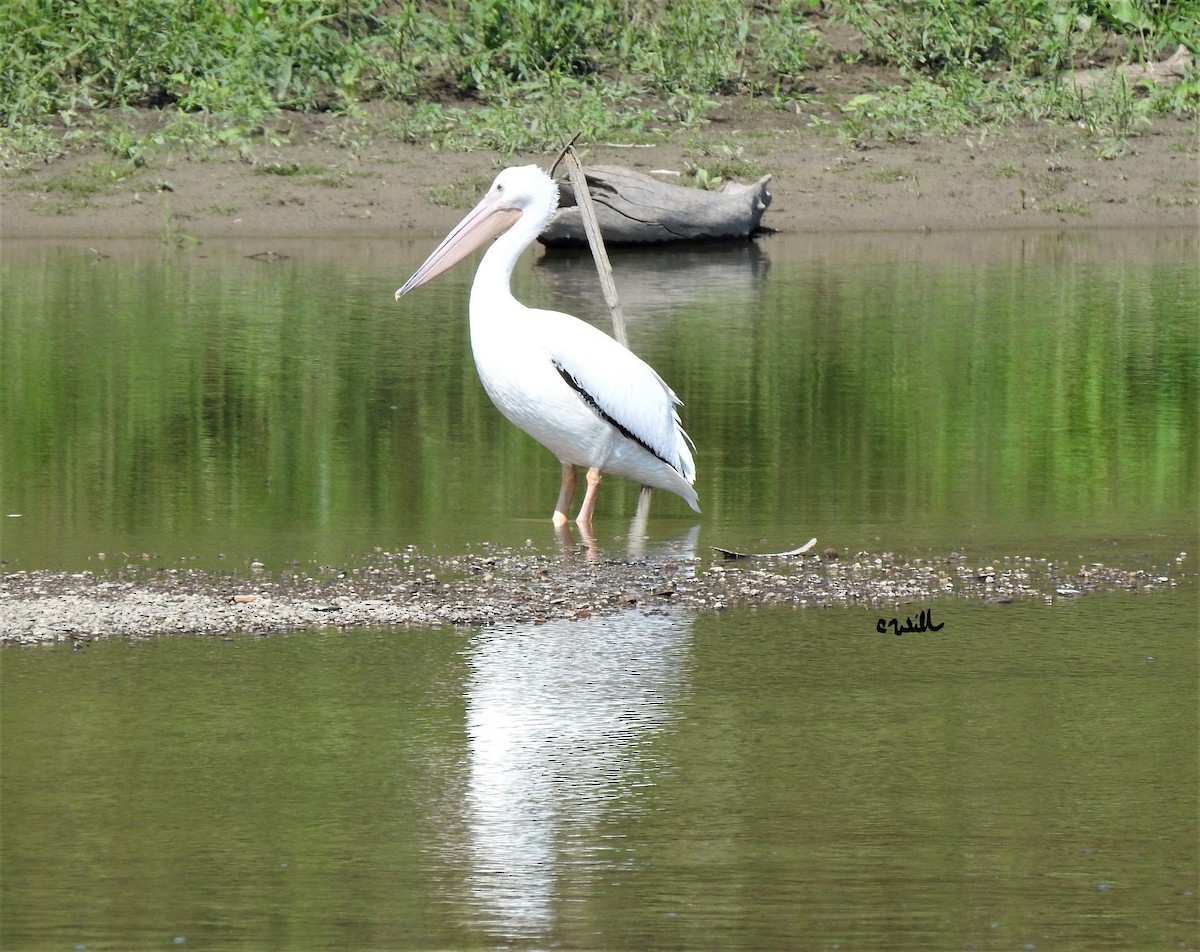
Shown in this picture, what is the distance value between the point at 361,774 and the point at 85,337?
8530mm

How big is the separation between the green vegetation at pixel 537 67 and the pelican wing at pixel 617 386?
35.4 feet

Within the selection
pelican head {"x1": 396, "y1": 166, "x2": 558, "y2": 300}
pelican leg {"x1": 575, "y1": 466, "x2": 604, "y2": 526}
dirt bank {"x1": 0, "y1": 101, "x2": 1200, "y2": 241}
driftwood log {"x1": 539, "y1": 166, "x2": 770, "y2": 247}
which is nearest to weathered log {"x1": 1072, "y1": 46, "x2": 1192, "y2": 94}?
dirt bank {"x1": 0, "y1": 101, "x2": 1200, "y2": 241}

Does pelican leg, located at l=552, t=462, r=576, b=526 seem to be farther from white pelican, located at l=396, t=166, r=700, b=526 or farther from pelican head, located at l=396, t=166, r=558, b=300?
pelican head, located at l=396, t=166, r=558, b=300

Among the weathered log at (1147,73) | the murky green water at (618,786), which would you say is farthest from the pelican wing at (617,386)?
the weathered log at (1147,73)

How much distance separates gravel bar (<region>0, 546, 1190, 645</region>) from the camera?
19.9ft

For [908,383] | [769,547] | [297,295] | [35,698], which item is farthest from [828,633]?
[297,295]

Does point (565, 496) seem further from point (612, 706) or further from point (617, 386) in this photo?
point (612, 706)

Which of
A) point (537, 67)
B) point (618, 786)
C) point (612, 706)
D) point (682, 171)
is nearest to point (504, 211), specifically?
point (612, 706)

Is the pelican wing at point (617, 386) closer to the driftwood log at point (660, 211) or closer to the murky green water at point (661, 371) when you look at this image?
the murky green water at point (661, 371)

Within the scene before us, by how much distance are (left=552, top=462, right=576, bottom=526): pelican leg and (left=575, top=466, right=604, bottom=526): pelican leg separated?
0.06m

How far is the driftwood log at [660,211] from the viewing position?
17.1m

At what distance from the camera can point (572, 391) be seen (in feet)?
25.9

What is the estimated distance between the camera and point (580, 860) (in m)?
4.20
